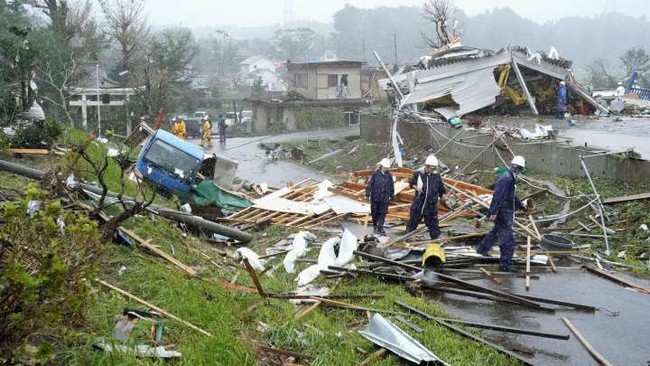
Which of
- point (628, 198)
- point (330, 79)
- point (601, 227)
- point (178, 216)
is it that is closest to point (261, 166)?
point (178, 216)

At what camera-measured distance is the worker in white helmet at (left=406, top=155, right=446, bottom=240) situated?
10695 mm

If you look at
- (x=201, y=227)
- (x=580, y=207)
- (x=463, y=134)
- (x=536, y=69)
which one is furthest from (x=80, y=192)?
(x=536, y=69)

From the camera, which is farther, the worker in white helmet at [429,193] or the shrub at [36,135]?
the shrub at [36,135]

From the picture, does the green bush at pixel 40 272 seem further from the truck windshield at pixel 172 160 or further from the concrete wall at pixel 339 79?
the concrete wall at pixel 339 79

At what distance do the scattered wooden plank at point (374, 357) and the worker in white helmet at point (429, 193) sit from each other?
537cm

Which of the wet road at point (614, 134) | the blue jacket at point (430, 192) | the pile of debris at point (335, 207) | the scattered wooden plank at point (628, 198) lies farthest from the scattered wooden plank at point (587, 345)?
the wet road at point (614, 134)

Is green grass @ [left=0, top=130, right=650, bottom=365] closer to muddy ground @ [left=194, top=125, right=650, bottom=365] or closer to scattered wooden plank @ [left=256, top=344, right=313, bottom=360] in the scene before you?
scattered wooden plank @ [left=256, top=344, right=313, bottom=360]

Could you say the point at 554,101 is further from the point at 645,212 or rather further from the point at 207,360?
the point at 207,360

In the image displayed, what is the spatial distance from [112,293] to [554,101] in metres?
22.6

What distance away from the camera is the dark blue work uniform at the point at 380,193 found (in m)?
11.6

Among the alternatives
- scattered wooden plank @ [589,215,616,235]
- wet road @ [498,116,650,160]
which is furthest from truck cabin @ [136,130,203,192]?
wet road @ [498,116,650,160]

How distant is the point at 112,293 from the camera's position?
5.82 m

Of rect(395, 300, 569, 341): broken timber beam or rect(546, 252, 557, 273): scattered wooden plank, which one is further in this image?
rect(546, 252, 557, 273): scattered wooden plank

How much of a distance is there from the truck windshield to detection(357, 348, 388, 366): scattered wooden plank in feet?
32.8
